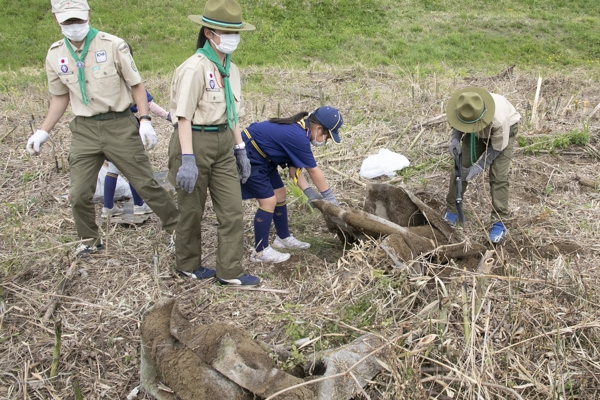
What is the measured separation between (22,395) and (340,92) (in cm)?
620

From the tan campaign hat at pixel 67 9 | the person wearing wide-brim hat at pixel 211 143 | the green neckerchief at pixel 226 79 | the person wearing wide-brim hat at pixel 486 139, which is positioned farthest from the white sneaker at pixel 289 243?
the tan campaign hat at pixel 67 9

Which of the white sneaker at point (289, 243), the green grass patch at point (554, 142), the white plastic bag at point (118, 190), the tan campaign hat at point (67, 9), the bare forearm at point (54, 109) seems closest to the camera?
the tan campaign hat at point (67, 9)

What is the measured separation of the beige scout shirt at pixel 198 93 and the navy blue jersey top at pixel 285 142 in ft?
1.36

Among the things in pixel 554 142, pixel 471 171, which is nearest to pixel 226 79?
pixel 471 171

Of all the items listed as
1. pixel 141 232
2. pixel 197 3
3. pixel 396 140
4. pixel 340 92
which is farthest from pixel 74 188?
pixel 197 3

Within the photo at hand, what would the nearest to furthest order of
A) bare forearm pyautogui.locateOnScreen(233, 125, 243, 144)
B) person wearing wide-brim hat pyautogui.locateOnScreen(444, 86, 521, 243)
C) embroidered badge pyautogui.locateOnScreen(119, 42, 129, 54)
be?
bare forearm pyautogui.locateOnScreen(233, 125, 243, 144) < embroidered badge pyautogui.locateOnScreen(119, 42, 129, 54) < person wearing wide-brim hat pyautogui.locateOnScreen(444, 86, 521, 243)

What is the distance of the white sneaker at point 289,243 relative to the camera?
4.05 metres

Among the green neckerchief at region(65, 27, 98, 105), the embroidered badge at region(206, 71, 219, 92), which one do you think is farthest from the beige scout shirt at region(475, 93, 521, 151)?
the green neckerchief at region(65, 27, 98, 105)

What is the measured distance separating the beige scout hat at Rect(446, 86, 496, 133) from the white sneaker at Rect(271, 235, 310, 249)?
151 centimetres

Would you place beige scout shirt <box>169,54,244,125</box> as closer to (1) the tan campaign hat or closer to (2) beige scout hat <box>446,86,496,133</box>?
(1) the tan campaign hat

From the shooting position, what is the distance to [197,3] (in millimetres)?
15203

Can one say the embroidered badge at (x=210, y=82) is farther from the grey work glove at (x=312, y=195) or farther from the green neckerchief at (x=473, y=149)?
the green neckerchief at (x=473, y=149)

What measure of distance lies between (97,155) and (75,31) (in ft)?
2.74

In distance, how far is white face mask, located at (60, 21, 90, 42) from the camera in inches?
131
